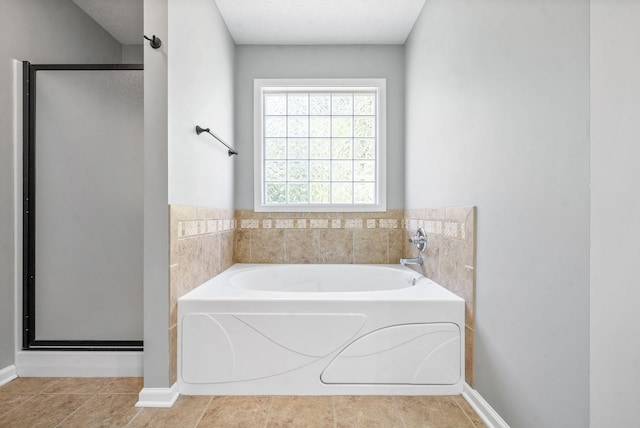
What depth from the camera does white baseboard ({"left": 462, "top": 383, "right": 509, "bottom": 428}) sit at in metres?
1.44

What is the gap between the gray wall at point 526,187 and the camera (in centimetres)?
101

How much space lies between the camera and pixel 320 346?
5.73ft

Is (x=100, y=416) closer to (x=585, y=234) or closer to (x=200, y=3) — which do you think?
(x=585, y=234)

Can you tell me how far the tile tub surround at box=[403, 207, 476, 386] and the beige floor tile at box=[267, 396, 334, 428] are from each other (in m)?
0.76

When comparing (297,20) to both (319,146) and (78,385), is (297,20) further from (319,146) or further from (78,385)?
(78,385)

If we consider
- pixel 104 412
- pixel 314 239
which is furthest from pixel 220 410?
pixel 314 239

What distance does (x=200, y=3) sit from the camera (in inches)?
82.6

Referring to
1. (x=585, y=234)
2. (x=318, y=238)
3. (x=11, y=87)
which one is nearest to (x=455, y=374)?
(x=585, y=234)

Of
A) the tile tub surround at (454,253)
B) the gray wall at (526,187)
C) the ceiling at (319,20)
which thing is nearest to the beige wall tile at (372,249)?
the tile tub surround at (454,253)

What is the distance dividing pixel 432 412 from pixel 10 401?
7.02 feet

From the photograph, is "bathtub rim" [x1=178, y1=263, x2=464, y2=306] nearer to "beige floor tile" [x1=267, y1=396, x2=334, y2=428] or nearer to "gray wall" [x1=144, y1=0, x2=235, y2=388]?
"gray wall" [x1=144, y1=0, x2=235, y2=388]

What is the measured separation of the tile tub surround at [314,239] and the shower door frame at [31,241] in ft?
4.01

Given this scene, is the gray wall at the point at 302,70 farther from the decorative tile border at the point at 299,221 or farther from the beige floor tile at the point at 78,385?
the beige floor tile at the point at 78,385

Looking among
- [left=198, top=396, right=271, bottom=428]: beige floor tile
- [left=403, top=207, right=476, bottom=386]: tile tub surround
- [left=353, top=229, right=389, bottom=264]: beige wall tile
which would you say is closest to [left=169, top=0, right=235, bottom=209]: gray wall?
[left=198, top=396, right=271, bottom=428]: beige floor tile
